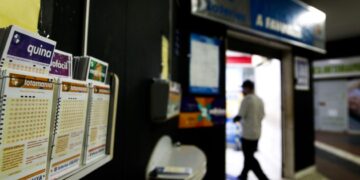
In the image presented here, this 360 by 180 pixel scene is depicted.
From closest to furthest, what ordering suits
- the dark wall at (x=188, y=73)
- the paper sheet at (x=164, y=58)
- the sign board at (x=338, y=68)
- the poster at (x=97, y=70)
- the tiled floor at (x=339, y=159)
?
the poster at (x=97, y=70) < the paper sheet at (x=164, y=58) < the dark wall at (x=188, y=73) < the tiled floor at (x=339, y=159) < the sign board at (x=338, y=68)

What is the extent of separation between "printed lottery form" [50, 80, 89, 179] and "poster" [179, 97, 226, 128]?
1.70 metres

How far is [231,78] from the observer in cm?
596

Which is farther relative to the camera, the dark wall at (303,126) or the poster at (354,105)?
the poster at (354,105)

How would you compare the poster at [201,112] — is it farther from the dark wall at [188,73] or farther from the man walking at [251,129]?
the man walking at [251,129]

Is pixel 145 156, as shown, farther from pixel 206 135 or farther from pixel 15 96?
pixel 206 135

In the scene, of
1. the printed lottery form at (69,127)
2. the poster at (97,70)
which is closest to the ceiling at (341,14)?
the poster at (97,70)

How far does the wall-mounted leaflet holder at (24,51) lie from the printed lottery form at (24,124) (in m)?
0.02

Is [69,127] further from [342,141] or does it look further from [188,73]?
[342,141]

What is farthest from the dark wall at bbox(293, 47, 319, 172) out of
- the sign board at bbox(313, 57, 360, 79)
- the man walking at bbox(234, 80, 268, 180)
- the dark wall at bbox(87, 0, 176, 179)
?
the sign board at bbox(313, 57, 360, 79)

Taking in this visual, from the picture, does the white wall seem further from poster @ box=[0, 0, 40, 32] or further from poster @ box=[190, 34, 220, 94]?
poster @ box=[0, 0, 40, 32]

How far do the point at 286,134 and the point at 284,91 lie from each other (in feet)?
2.28

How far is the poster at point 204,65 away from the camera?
8.02 ft

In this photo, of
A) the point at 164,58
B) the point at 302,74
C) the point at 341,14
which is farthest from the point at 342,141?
the point at 164,58

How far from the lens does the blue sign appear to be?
6.39ft
